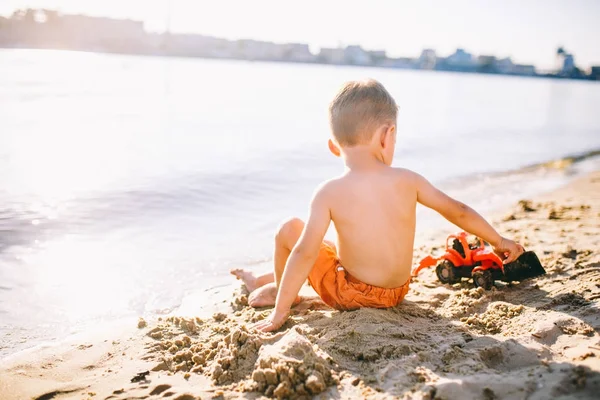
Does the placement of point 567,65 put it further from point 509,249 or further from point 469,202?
point 509,249

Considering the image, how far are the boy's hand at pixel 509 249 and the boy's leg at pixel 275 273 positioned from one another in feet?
3.35

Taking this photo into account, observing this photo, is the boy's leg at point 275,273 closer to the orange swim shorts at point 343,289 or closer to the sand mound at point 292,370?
the orange swim shorts at point 343,289

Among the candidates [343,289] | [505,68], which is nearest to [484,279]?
[343,289]

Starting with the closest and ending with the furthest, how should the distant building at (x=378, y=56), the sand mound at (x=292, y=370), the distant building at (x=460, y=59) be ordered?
the sand mound at (x=292, y=370) < the distant building at (x=378, y=56) < the distant building at (x=460, y=59)

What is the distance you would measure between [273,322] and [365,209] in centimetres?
66

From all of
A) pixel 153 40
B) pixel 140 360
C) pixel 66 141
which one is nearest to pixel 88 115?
pixel 66 141

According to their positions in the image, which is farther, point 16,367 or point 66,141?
point 66,141

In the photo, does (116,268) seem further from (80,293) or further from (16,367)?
(16,367)

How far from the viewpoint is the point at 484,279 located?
2768mm

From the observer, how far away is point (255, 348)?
2014 mm

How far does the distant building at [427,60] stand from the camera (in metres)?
113

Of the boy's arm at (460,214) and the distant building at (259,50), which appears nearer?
the boy's arm at (460,214)

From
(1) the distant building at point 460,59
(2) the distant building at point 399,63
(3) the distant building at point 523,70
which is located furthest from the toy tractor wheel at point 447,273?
(3) the distant building at point 523,70

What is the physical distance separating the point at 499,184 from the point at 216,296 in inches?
232
